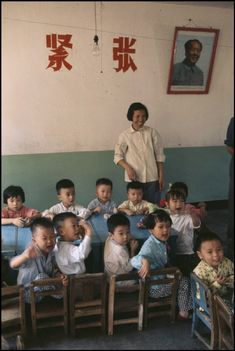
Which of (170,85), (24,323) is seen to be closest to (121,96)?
(170,85)

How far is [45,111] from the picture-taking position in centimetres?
460

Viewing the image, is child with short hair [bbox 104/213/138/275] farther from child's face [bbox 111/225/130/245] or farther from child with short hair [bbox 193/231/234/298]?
child with short hair [bbox 193/231/234/298]

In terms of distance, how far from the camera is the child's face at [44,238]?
2.71 m

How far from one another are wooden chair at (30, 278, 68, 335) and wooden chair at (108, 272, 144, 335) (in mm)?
303

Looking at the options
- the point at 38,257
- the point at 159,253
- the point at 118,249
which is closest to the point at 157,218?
the point at 159,253

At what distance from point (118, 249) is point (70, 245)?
0.35 metres

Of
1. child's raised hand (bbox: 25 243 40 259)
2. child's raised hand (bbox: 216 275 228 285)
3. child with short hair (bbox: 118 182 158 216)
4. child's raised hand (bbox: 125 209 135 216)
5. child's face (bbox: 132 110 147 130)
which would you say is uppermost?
child's face (bbox: 132 110 147 130)

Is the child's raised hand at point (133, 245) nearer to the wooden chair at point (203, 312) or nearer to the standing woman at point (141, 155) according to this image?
the wooden chair at point (203, 312)

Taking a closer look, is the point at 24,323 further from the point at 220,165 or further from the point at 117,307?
the point at 220,165

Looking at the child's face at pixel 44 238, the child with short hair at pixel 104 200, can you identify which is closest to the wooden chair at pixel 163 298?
the child's face at pixel 44 238

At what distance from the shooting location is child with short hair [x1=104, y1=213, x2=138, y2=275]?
2949 mm

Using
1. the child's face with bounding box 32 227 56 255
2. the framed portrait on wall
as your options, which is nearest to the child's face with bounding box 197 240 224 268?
the child's face with bounding box 32 227 56 255

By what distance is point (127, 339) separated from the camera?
2732 mm

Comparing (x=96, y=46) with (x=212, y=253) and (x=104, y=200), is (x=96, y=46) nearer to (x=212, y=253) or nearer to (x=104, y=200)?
(x=104, y=200)
